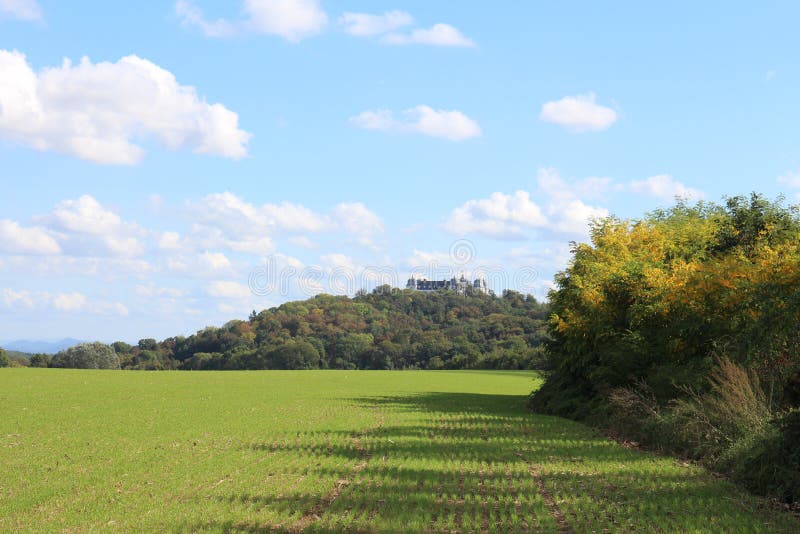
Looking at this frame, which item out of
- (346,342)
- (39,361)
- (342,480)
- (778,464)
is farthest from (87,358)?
(778,464)

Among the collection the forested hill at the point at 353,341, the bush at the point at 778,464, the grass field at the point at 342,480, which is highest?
the forested hill at the point at 353,341

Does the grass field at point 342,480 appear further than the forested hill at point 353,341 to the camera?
No

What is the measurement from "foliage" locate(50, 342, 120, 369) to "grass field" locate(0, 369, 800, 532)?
9350cm

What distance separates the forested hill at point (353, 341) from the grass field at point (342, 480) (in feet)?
323

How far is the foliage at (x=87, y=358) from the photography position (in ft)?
387

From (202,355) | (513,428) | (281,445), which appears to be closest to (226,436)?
(281,445)

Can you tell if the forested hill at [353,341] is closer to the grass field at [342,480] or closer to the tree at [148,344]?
the tree at [148,344]

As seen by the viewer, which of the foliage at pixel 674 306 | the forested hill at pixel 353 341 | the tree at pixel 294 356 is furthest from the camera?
the forested hill at pixel 353 341

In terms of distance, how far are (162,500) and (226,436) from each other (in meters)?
11.7

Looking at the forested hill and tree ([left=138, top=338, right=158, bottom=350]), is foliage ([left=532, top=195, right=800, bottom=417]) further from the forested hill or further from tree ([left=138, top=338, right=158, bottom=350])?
tree ([left=138, top=338, right=158, bottom=350])

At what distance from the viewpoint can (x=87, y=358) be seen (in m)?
118

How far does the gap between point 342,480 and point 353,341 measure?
130 m

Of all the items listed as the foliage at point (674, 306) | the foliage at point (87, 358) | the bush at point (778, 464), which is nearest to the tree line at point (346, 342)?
the foliage at point (87, 358)

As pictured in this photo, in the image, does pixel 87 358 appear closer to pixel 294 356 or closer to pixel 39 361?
pixel 39 361
